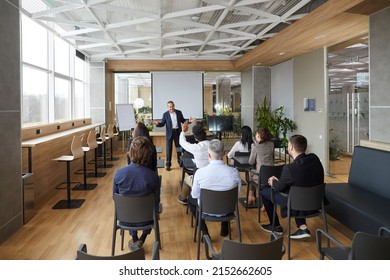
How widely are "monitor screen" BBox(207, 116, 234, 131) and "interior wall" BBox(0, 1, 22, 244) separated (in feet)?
22.0

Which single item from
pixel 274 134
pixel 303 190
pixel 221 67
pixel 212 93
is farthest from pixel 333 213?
pixel 212 93

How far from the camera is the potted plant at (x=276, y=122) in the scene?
978 cm

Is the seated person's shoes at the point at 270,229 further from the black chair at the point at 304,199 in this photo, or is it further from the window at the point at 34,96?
the window at the point at 34,96

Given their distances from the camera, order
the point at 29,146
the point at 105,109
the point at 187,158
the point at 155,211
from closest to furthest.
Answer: the point at 155,211
the point at 29,146
the point at 187,158
the point at 105,109

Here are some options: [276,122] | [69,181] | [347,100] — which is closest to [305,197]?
[69,181]

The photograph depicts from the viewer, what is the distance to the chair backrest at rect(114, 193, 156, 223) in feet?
9.86

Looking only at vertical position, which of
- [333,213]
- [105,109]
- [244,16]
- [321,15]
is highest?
[244,16]

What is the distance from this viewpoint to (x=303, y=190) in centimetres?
335

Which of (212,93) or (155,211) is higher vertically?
(212,93)

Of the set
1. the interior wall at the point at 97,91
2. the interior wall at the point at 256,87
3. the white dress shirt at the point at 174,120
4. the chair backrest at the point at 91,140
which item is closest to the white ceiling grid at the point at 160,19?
the interior wall at the point at 97,91

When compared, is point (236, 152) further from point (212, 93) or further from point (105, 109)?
point (212, 93)

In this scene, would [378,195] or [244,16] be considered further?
[244,16]

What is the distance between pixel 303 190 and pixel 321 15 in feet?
11.0

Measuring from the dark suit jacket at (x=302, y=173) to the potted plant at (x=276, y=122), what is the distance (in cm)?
573
